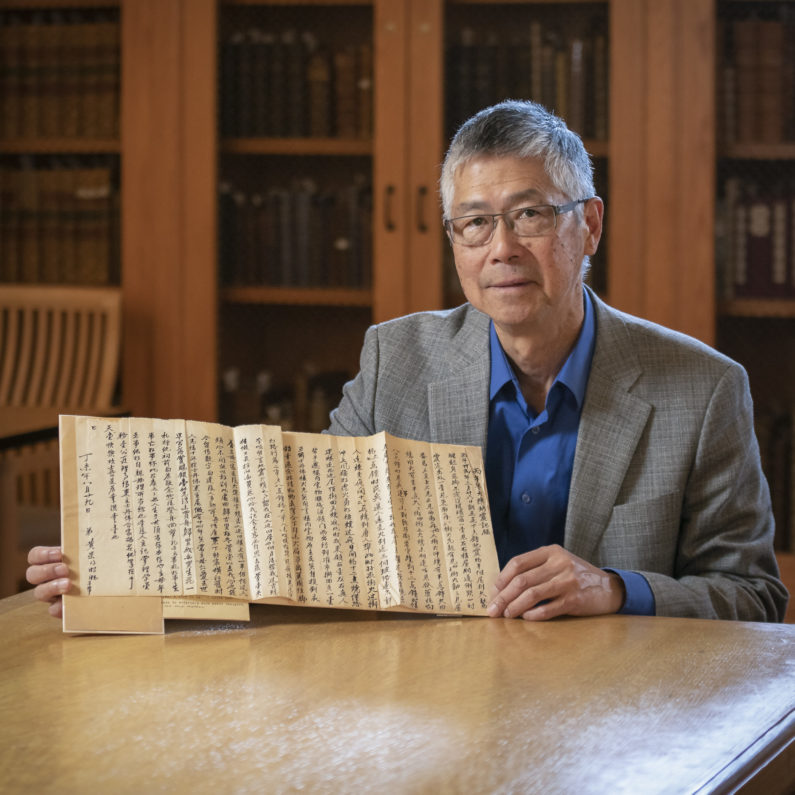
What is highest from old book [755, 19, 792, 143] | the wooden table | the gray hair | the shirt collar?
old book [755, 19, 792, 143]

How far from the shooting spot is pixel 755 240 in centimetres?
281

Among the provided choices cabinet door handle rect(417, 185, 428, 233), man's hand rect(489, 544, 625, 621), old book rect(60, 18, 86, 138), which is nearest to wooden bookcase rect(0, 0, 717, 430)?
cabinet door handle rect(417, 185, 428, 233)

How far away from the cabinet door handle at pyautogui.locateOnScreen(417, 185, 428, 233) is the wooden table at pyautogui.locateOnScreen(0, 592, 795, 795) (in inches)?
75.8

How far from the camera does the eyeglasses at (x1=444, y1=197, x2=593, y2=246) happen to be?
4.38ft

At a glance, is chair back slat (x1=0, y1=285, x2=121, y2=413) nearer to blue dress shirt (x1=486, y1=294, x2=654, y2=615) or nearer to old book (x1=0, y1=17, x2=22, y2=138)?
old book (x1=0, y1=17, x2=22, y2=138)

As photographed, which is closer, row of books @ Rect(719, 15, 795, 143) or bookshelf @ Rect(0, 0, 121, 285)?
row of books @ Rect(719, 15, 795, 143)

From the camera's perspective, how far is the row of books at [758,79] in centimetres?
275

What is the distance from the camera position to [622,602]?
1.15 meters

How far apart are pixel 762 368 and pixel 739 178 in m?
0.49

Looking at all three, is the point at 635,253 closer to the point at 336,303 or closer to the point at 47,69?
the point at 336,303

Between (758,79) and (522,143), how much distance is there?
171 centimetres

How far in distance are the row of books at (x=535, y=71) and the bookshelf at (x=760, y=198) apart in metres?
0.30

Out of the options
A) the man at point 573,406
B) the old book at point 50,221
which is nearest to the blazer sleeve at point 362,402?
the man at point 573,406

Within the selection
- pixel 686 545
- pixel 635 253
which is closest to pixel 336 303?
pixel 635 253
